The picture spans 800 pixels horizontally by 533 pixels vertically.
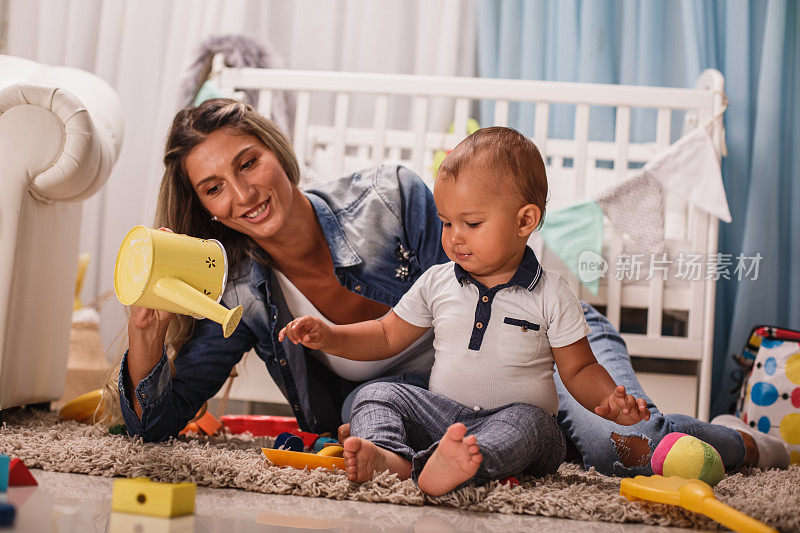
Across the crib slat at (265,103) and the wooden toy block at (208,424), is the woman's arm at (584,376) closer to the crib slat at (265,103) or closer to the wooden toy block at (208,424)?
the wooden toy block at (208,424)

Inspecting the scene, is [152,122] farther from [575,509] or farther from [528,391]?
[575,509]

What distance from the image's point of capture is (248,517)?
75 cm

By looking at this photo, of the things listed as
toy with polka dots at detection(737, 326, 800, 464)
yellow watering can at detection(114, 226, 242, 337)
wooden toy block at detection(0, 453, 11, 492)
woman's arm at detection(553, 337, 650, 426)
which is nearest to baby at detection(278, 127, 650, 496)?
woman's arm at detection(553, 337, 650, 426)

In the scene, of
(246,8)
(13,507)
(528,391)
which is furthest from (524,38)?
(13,507)

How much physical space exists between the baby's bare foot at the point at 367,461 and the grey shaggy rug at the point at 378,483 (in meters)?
0.01

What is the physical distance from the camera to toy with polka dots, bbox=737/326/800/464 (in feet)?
4.75

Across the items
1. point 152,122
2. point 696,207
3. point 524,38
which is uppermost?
Answer: point 524,38

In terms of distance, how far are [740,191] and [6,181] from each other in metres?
1.91

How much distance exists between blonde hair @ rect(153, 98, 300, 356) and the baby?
0.33 m

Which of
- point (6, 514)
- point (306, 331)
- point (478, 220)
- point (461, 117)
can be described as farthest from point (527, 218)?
point (461, 117)

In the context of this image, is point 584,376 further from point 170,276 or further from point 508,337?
point 170,276

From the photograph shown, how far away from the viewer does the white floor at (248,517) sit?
699 mm

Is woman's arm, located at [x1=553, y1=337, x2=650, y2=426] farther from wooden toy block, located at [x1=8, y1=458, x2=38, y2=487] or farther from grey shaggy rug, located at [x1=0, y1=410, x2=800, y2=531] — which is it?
wooden toy block, located at [x1=8, y1=458, x2=38, y2=487]

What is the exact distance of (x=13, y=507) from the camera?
69 centimetres
